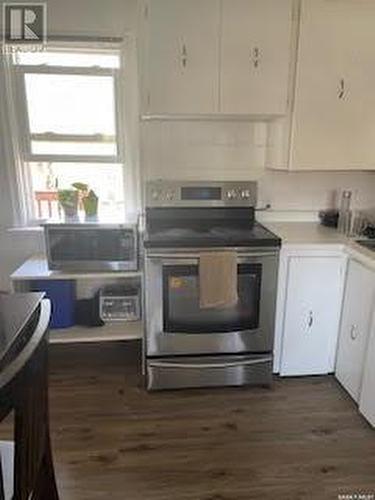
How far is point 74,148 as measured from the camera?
2.63m

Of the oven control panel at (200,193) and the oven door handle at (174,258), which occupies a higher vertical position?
the oven control panel at (200,193)

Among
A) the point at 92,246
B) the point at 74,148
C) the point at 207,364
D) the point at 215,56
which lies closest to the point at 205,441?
the point at 207,364

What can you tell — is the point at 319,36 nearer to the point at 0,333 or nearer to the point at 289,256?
the point at 289,256

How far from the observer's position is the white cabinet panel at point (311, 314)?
2277 millimetres

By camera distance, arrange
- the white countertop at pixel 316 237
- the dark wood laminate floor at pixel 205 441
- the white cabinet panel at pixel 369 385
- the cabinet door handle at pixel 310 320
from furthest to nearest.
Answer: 1. the cabinet door handle at pixel 310 320
2. the white countertop at pixel 316 237
3. the white cabinet panel at pixel 369 385
4. the dark wood laminate floor at pixel 205 441

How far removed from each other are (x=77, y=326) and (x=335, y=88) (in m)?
2.12


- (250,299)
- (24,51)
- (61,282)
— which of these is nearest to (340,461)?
(250,299)

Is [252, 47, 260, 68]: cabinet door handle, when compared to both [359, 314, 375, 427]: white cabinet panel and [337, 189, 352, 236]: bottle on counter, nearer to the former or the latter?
[337, 189, 352, 236]: bottle on counter

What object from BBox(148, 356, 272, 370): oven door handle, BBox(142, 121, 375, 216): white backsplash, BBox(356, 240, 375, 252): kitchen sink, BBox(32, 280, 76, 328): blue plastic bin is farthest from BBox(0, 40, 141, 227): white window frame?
BBox(356, 240, 375, 252): kitchen sink

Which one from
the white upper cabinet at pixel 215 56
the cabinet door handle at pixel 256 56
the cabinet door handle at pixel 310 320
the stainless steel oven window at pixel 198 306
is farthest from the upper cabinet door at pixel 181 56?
the cabinet door handle at pixel 310 320

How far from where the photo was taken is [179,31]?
218 centimetres

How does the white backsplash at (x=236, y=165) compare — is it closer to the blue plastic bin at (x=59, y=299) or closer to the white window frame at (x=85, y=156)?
the white window frame at (x=85, y=156)

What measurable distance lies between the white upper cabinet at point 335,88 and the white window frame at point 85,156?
997 millimetres

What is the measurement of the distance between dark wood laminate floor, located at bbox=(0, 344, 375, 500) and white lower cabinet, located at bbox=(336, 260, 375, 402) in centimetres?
13
